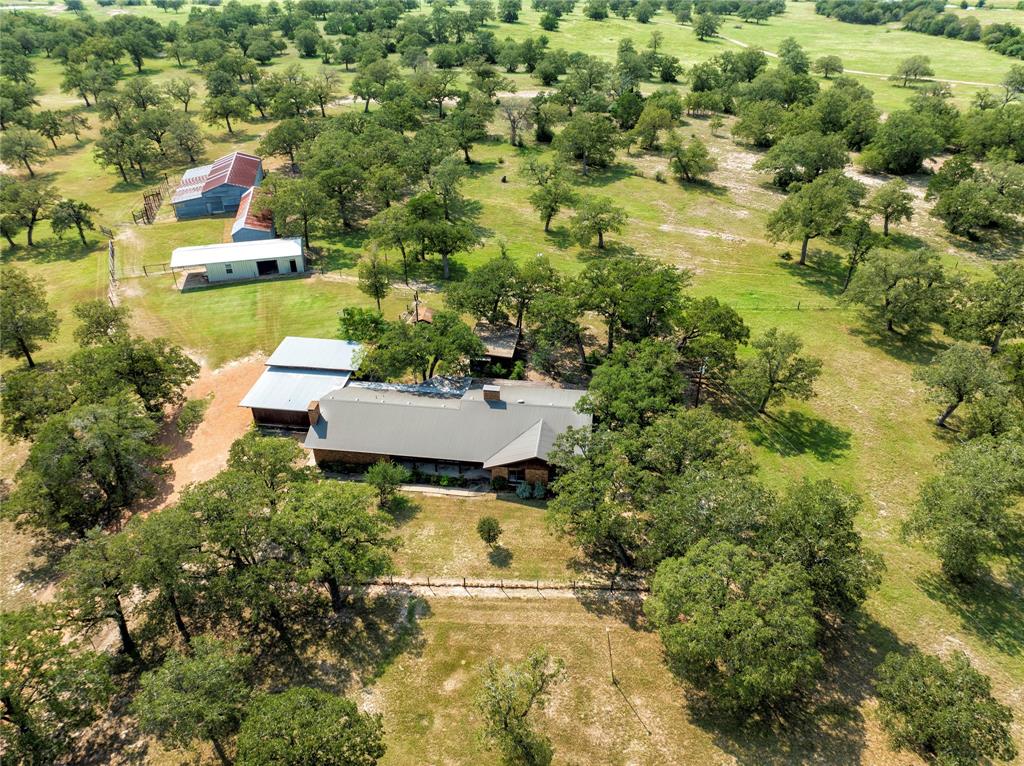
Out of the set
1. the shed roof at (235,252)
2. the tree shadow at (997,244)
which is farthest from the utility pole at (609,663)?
the tree shadow at (997,244)

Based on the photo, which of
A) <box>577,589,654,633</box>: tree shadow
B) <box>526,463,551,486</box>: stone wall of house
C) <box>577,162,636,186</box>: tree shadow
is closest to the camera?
Result: <box>577,589,654,633</box>: tree shadow

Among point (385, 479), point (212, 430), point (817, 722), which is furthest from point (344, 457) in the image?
point (817, 722)

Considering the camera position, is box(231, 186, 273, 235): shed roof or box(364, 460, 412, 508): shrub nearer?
box(364, 460, 412, 508): shrub

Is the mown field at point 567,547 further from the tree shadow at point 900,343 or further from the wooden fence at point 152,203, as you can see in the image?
the wooden fence at point 152,203

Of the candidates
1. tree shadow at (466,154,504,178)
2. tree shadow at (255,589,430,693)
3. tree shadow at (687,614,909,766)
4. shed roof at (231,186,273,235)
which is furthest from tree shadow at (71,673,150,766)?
tree shadow at (466,154,504,178)

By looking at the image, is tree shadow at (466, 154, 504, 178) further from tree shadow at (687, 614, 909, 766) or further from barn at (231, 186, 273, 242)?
tree shadow at (687, 614, 909, 766)

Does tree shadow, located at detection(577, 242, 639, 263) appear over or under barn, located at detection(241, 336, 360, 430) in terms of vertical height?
over

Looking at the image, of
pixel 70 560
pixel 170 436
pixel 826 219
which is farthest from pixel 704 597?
pixel 826 219
